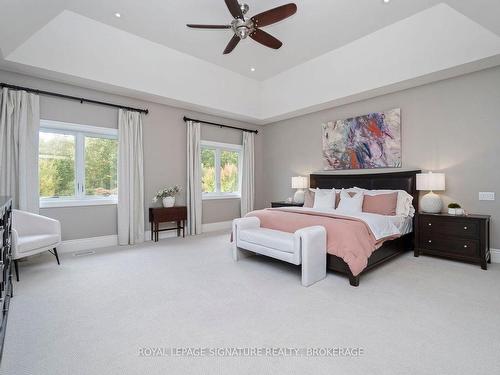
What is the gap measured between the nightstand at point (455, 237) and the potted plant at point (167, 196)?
4355 millimetres

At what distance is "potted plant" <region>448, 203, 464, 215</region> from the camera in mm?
3652

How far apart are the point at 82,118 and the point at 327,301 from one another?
4672 mm

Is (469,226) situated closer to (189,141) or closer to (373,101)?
(373,101)

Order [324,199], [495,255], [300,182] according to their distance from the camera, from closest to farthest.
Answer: [495,255] < [324,199] < [300,182]

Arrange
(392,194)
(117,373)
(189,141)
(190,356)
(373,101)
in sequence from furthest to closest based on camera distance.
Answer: (189,141)
(373,101)
(392,194)
(190,356)
(117,373)

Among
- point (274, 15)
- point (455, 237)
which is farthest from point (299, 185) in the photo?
point (274, 15)

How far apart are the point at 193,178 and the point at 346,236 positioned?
3.65m

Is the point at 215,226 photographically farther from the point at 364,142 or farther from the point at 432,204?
the point at 432,204

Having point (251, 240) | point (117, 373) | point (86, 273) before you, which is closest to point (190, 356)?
point (117, 373)

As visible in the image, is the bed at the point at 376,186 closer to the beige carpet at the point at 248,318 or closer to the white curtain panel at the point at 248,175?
the beige carpet at the point at 248,318

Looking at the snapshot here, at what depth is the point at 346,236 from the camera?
2.95m

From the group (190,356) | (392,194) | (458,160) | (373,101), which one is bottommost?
(190,356)

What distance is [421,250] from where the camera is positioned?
3889 mm

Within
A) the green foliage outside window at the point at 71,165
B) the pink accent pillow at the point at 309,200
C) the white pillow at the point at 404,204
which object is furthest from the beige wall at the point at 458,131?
the green foliage outside window at the point at 71,165
